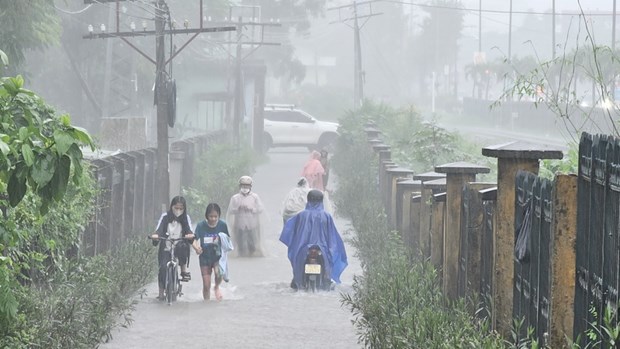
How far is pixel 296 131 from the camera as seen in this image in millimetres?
59031

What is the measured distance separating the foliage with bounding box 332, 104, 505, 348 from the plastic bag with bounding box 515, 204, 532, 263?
532mm

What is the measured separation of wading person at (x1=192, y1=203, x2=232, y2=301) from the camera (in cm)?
1723

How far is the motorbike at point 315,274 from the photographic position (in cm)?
1803

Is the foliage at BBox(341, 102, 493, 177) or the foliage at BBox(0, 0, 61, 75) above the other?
the foliage at BBox(0, 0, 61, 75)

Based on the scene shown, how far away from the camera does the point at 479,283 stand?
11898mm

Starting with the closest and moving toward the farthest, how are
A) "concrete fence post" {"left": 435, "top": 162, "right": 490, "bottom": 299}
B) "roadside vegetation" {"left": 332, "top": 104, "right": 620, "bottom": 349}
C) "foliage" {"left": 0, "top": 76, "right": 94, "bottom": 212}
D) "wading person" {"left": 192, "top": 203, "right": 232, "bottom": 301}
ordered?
"foliage" {"left": 0, "top": 76, "right": 94, "bottom": 212} → "roadside vegetation" {"left": 332, "top": 104, "right": 620, "bottom": 349} → "concrete fence post" {"left": 435, "top": 162, "right": 490, "bottom": 299} → "wading person" {"left": 192, "top": 203, "right": 232, "bottom": 301}

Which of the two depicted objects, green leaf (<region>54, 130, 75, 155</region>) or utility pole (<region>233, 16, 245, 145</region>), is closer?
green leaf (<region>54, 130, 75, 155</region>)

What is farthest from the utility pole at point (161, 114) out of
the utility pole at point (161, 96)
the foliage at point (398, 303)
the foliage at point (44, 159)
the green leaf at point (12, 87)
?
the foliage at point (44, 159)

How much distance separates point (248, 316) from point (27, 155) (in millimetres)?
8692

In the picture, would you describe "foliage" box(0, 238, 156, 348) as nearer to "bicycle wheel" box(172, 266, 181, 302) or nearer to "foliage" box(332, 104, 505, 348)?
"bicycle wheel" box(172, 266, 181, 302)

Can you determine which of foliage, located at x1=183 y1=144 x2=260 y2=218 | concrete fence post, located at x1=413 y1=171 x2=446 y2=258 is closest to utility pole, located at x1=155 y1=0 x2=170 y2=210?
foliage, located at x1=183 y1=144 x2=260 y2=218

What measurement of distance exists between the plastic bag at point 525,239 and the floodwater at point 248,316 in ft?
13.4

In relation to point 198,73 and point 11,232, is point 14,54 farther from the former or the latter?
point 198,73

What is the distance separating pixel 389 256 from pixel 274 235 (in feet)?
30.6
